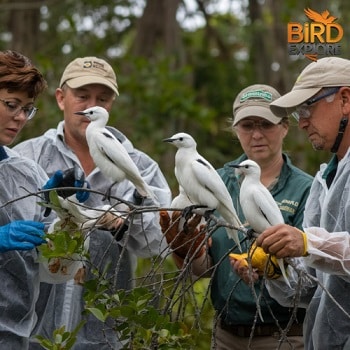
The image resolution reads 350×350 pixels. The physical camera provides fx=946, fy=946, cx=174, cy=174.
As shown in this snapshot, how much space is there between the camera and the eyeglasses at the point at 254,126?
461 cm

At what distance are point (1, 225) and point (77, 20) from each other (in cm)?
1000

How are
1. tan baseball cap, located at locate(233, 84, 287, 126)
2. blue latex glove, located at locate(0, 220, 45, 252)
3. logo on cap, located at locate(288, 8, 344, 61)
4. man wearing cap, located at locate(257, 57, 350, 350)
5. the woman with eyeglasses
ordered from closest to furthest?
man wearing cap, located at locate(257, 57, 350, 350) → blue latex glove, located at locate(0, 220, 45, 252) → the woman with eyeglasses → tan baseball cap, located at locate(233, 84, 287, 126) → logo on cap, located at locate(288, 8, 344, 61)

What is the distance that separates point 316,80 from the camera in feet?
12.5

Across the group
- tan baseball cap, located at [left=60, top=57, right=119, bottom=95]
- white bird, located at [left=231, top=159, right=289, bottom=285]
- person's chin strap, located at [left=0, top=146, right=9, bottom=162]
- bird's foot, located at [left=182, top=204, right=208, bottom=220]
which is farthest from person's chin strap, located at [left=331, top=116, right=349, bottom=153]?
tan baseball cap, located at [left=60, top=57, right=119, bottom=95]

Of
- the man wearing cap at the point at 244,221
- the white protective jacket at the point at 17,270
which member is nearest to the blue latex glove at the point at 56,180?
the white protective jacket at the point at 17,270

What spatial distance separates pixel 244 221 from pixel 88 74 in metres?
1.18

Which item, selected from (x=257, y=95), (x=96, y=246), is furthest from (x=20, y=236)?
(x=257, y=95)

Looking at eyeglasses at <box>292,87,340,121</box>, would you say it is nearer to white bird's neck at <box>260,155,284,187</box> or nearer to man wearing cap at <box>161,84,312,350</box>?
man wearing cap at <box>161,84,312,350</box>

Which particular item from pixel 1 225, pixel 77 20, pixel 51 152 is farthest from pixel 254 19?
pixel 1 225

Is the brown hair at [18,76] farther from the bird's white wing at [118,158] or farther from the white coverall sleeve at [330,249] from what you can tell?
the white coverall sleeve at [330,249]

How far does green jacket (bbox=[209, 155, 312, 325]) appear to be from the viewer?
171 inches

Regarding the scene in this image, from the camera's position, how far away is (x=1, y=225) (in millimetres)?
4113

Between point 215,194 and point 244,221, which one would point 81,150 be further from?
point 215,194

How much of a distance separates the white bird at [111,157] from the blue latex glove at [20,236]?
525 mm
